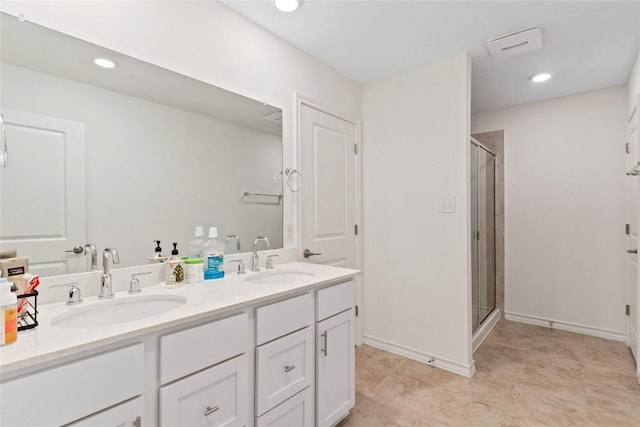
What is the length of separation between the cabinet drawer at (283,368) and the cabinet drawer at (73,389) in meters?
0.48

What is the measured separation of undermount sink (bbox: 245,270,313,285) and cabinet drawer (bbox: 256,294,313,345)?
293mm

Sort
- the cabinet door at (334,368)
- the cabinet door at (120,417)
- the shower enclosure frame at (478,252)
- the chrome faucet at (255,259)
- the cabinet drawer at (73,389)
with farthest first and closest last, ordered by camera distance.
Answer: the shower enclosure frame at (478,252) → the chrome faucet at (255,259) → the cabinet door at (334,368) → the cabinet door at (120,417) → the cabinet drawer at (73,389)

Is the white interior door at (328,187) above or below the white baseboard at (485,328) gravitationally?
above

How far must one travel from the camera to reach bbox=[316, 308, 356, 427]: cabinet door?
5.21 ft

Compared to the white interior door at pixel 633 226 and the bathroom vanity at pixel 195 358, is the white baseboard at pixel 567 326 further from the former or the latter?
the bathroom vanity at pixel 195 358

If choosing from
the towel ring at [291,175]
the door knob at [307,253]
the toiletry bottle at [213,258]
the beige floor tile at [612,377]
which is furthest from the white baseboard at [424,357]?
the toiletry bottle at [213,258]

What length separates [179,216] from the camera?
1640 millimetres

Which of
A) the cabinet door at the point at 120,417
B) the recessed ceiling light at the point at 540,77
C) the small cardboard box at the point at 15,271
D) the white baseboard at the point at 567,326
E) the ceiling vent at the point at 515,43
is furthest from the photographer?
the white baseboard at the point at 567,326

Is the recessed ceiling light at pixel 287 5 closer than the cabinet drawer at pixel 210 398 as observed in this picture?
No

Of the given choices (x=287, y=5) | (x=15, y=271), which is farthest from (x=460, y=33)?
(x=15, y=271)

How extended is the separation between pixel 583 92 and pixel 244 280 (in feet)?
11.4

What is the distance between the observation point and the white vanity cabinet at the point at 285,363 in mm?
1316

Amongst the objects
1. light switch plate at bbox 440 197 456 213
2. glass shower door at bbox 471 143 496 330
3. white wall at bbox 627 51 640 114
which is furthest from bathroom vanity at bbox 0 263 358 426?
white wall at bbox 627 51 640 114

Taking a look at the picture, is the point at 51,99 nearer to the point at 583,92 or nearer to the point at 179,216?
the point at 179,216
